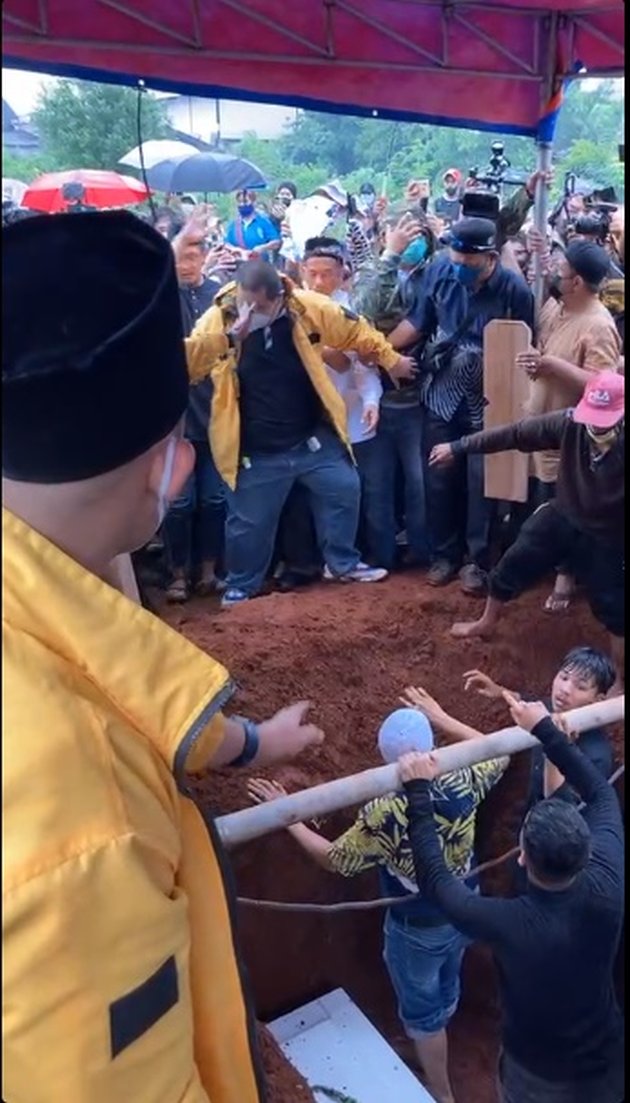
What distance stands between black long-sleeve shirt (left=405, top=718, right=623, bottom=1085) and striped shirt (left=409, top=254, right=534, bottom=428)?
2.59m

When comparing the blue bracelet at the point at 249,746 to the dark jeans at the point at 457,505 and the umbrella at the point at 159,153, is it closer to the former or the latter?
the dark jeans at the point at 457,505

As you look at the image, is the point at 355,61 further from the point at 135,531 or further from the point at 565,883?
the point at 135,531

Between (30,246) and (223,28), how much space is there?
12.6 ft

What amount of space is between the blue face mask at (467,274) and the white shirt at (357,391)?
0.59 m

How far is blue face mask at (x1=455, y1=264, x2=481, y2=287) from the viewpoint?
4766 millimetres

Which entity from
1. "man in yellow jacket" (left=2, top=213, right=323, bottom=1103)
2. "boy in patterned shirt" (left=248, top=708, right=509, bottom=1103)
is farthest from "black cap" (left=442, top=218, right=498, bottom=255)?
"man in yellow jacket" (left=2, top=213, right=323, bottom=1103)

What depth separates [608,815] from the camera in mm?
2760

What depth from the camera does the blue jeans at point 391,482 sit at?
5301 millimetres

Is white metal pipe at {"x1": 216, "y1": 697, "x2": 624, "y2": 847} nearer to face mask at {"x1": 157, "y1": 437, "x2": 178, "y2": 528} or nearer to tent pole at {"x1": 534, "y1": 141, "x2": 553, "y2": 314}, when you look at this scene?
face mask at {"x1": 157, "y1": 437, "x2": 178, "y2": 528}

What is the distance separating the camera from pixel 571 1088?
2881 millimetres

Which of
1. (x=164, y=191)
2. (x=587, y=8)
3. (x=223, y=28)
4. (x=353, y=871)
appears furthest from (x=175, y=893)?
(x=164, y=191)

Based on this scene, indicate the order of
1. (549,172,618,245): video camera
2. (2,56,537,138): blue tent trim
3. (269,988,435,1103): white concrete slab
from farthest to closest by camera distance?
(549,172,618,245): video camera → (2,56,537,138): blue tent trim → (269,988,435,1103): white concrete slab

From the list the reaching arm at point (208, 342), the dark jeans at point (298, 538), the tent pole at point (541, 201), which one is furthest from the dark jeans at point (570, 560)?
the reaching arm at point (208, 342)

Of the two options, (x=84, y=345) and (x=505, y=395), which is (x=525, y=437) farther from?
(x=84, y=345)
